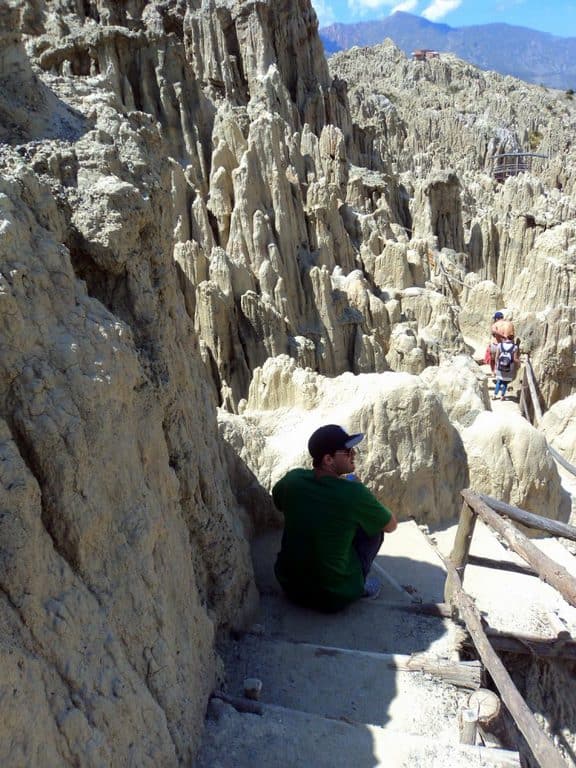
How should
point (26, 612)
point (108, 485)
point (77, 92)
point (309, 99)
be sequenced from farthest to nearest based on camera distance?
point (309, 99)
point (77, 92)
point (108, 485)
point (26, 612)

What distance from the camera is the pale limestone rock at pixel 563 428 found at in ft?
26.8

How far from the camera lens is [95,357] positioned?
202 centimetres

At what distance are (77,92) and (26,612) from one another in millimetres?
2460

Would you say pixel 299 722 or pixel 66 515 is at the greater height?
pixel 66 515

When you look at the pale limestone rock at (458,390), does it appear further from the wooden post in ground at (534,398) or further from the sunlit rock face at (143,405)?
the wooden post in ground at (534,398)

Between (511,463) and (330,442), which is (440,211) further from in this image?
(330,442)

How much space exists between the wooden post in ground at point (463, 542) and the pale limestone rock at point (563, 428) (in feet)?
17.8

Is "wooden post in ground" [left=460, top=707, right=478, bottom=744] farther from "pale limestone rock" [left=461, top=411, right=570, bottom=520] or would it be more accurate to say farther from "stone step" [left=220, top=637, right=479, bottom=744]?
"pale limestone rock" [left=461, top=411, right=570, bottom=520]

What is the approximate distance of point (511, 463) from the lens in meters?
4.84

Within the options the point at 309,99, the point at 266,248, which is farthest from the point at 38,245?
the point at 309,99

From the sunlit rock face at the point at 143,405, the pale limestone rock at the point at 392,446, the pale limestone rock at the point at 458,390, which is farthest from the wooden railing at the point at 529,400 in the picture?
the pale limestone rock at the point at 392,446

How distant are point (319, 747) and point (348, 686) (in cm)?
51

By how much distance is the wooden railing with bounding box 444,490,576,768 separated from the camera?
2230 millimetres

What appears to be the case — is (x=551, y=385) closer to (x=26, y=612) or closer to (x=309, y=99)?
(x=26, y=612)
